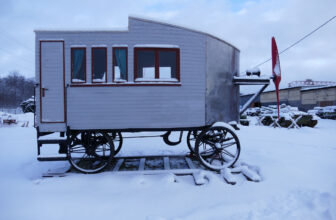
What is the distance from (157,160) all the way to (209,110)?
88.3 inches

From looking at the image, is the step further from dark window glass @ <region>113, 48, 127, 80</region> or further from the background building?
the background building

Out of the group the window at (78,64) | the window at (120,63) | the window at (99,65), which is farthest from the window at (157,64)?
the window at (78,64)

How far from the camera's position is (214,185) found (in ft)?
13.5

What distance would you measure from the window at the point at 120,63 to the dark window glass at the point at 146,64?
0.34 m

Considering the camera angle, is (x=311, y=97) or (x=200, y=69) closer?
(x=200, y=69)

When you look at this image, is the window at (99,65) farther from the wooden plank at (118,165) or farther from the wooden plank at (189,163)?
the wooden plank at (189,163)

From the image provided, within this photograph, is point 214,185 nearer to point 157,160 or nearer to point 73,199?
point 157,160

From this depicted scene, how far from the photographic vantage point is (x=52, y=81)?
4.74 metres

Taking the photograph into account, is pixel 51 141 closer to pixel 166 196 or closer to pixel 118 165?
pixel 118 165

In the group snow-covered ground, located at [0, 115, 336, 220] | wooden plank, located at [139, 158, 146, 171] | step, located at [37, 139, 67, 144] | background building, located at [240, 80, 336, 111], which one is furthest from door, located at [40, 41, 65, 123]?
background building, located at [240, 80, 336, 111]

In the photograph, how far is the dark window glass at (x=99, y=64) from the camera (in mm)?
4832

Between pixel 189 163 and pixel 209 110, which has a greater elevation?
pixel 209 110

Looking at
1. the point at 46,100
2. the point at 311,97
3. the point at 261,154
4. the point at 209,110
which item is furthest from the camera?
the point at 311,97

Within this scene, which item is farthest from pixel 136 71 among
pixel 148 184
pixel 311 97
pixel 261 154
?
pixel 311 97
